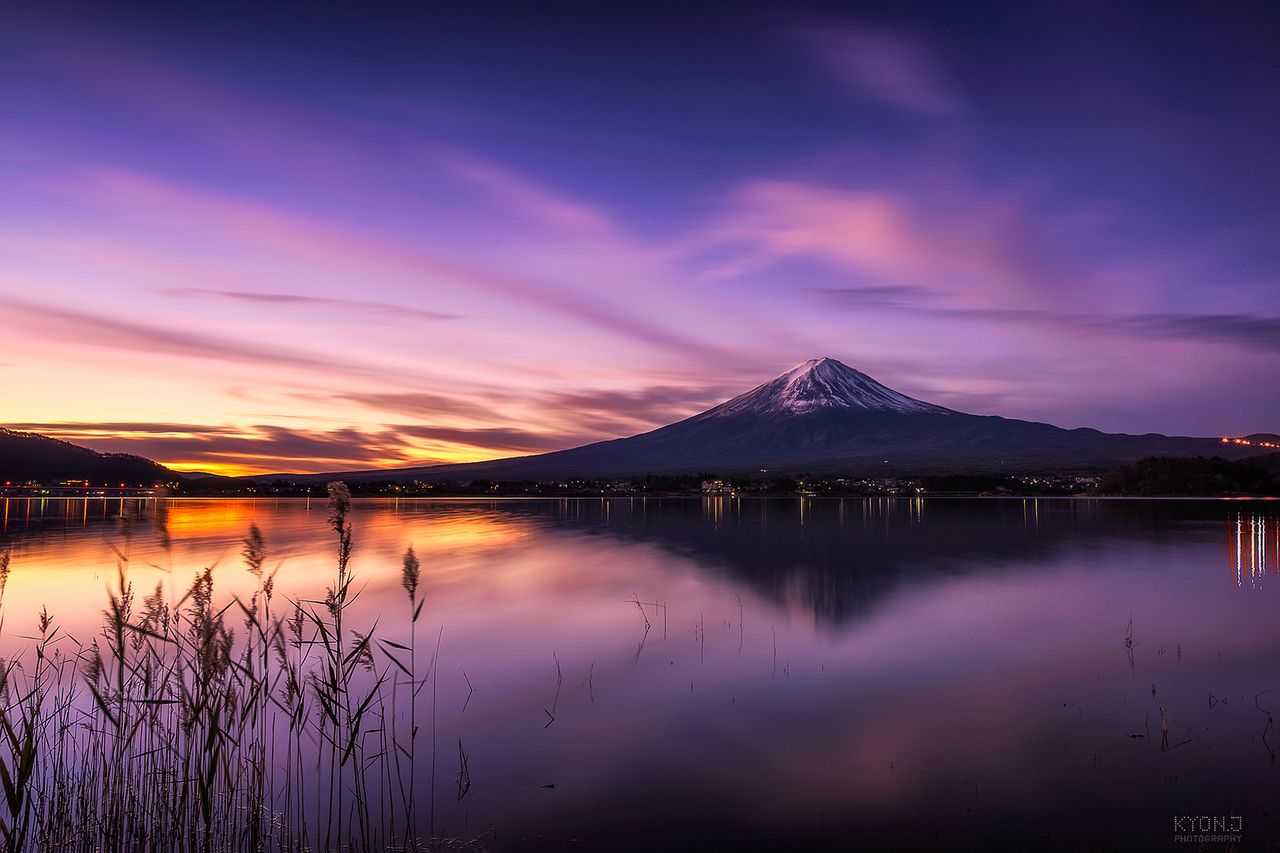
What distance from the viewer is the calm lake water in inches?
226

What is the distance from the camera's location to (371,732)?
24.2ft

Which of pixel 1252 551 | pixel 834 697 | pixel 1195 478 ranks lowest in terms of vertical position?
pixel 1252 551

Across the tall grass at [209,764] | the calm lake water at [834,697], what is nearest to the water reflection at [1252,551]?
the calm lake water at [834,697]

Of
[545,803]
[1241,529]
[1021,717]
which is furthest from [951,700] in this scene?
[1241,529]

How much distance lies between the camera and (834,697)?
889cm

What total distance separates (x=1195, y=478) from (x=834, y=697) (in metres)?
126

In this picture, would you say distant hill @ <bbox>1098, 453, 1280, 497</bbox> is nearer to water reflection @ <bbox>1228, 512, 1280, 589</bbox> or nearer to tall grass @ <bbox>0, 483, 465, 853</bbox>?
water reflection @ <bbox>1228, 512, 1280, 589</bbox>

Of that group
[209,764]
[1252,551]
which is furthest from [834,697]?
[1252,551]

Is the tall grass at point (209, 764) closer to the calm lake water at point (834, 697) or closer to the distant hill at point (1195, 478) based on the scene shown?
the calm lake water at point (834, 697)

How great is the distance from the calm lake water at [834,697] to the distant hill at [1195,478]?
10123 cm

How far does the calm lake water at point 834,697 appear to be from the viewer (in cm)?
574

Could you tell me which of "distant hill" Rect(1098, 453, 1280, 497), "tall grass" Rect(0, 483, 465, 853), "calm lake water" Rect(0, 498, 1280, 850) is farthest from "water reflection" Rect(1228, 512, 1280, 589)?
"distant hill" Rect(1098, 453, 1280, 497)

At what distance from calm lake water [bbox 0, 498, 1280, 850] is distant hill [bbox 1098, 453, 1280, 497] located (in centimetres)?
10123

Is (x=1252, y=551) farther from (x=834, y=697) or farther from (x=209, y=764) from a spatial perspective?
(x=209, y=764)
